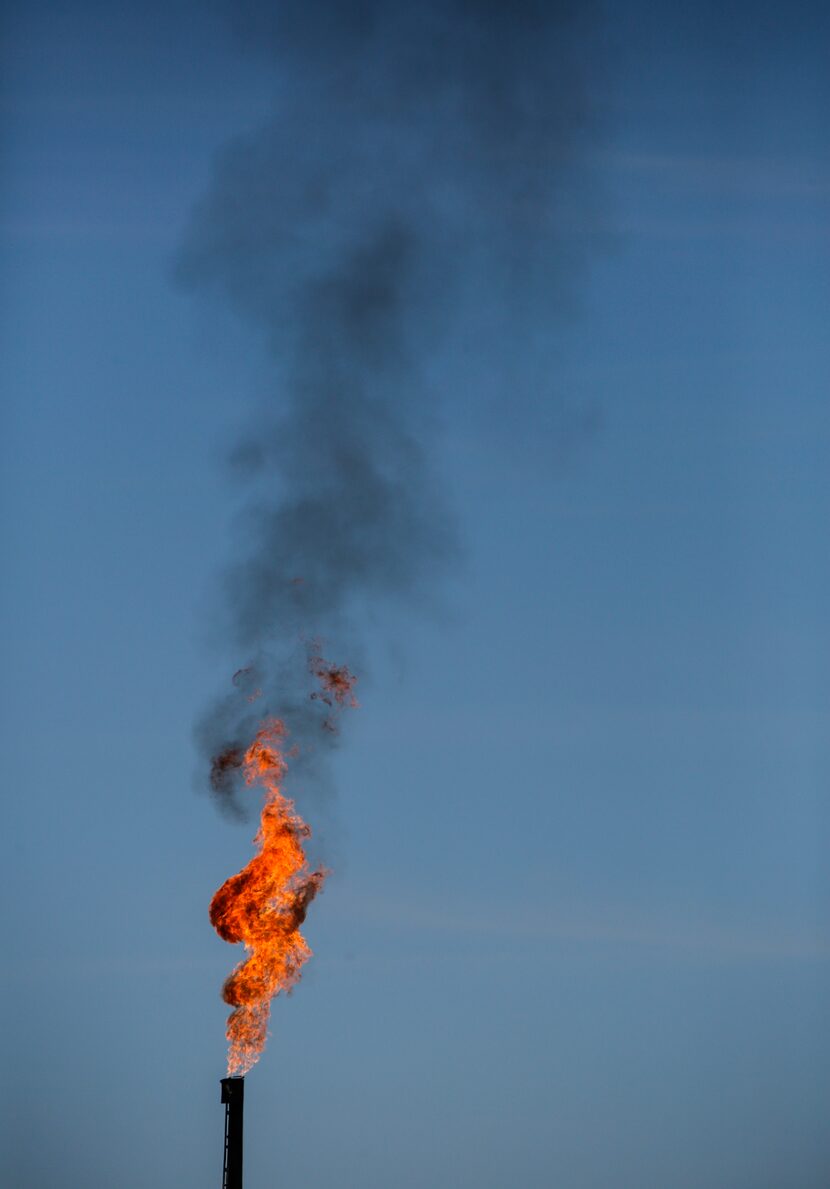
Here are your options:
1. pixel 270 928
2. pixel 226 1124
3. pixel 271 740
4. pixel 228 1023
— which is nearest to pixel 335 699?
pixel 271 740

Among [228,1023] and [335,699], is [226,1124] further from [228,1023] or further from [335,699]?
[335,699]

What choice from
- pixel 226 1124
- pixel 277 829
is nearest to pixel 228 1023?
pixel 226 1124

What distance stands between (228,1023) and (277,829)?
3909mm

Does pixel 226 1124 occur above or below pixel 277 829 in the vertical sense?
below

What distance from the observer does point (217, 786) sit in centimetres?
2888

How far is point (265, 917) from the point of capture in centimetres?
2812

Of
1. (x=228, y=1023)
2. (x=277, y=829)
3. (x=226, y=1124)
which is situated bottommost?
(x=226, y=1124)

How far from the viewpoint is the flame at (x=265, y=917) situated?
27969 mm

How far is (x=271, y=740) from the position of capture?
28891mm

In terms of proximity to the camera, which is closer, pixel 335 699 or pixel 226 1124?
pixel 226 1124

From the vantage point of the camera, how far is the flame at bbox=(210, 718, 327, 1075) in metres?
28.0

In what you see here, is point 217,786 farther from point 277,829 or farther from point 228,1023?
point 228,1023

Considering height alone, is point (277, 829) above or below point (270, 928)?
above

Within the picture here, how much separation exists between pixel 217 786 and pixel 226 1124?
653cm
